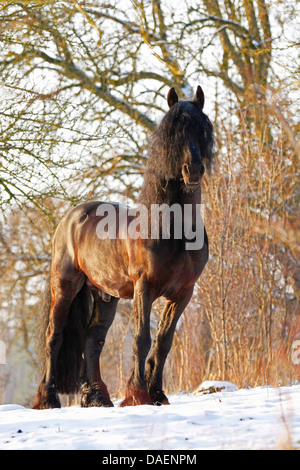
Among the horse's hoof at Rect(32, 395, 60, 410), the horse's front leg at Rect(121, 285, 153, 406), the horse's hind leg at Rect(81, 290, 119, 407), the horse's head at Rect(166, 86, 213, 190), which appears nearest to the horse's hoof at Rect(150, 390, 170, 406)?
the horse's front leg at Rect(121, 285, 153, 406)

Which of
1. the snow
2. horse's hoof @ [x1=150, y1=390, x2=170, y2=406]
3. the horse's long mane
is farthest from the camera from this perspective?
horse's hoof @ [x1=150, y1=390, x2=170, y2=406]

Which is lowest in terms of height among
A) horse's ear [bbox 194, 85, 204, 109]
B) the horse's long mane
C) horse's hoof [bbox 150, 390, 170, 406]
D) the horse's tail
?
horse's hoof [bbox 150, 390, 170, 406]

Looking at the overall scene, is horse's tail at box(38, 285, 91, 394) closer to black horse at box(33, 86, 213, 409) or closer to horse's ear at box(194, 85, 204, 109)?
black horse at box(33, 86, 213, 409)

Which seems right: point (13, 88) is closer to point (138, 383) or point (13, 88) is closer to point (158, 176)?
point (158, 176)

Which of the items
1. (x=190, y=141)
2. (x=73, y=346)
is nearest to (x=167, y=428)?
(x=190, y=141)

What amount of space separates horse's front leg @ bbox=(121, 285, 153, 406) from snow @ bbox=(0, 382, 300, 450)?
0.38 m

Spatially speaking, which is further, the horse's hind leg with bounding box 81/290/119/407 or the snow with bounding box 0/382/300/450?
the horse's hind leg with bounding box 81/290/119/407

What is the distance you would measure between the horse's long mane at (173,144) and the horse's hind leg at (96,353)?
1571 millimetres

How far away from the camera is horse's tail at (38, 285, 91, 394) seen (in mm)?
5344

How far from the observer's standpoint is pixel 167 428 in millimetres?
2846

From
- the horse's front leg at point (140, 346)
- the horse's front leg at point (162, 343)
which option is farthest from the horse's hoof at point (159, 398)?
the horse's front leg at point (140, 346)

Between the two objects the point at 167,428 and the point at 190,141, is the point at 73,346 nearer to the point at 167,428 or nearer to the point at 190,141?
the point at 190,141

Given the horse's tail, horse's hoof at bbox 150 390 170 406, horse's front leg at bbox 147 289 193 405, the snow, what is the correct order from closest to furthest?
the snow < horse's hoof at bbox 150 390 170 406 < horse's front leg at bbox 147 289 193 405 < the horse's tail
